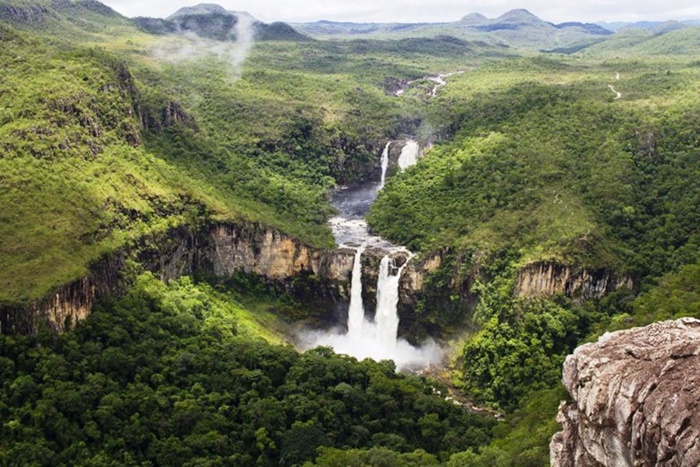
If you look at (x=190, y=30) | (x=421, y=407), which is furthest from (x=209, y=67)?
(x=421, y=407)

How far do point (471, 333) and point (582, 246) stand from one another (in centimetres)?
1112

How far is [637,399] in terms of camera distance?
1733 centimetres

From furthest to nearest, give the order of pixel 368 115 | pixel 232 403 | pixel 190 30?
pixel 190 30
pixel 368 115
pixel 232 403

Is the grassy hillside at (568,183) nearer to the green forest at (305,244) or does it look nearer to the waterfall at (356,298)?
the green forest at (305,244)

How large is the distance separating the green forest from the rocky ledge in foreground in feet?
33.1

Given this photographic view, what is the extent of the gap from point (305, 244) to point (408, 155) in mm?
29913

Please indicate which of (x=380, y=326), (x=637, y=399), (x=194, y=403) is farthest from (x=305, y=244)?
(x=637, y=399)

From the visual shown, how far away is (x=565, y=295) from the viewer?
184 feet

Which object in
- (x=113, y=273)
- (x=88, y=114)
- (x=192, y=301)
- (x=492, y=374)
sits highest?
(x=88, y=114)

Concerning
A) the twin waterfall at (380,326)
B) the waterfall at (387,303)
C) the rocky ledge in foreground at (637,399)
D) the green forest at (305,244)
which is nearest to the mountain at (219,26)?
the green forest at (305,244)

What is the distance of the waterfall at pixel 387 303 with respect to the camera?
2434 inches

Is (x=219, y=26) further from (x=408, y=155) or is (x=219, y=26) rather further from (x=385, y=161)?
(x=408, y=155)

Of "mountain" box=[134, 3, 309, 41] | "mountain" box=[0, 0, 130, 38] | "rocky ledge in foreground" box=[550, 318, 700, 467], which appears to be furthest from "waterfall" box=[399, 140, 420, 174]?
"mountain" box=[134, 3, 309, 41]

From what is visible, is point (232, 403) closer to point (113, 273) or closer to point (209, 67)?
point (113, 273)
